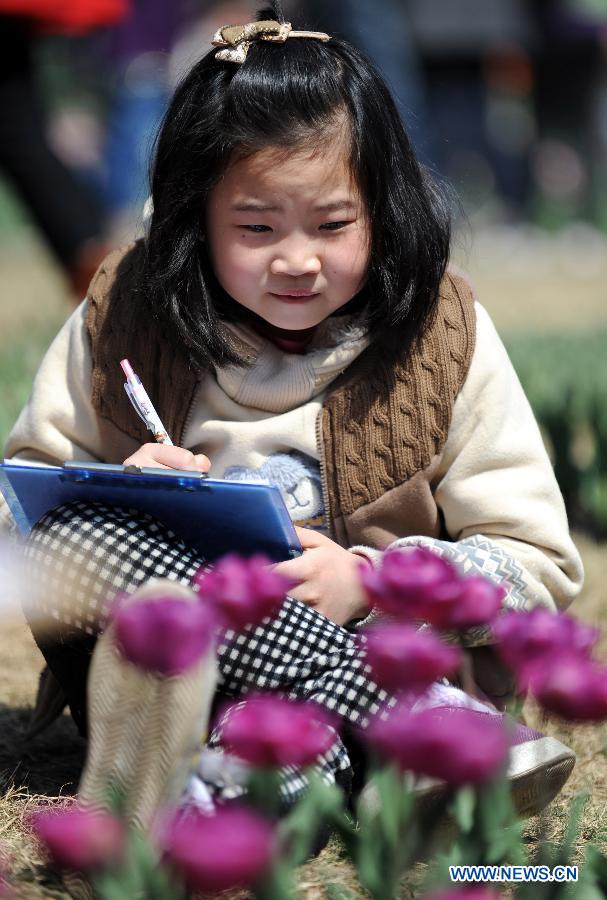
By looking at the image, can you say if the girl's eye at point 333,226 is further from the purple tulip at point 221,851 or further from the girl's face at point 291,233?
the purple tulip at point 221,851

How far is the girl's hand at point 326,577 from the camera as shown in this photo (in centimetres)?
152

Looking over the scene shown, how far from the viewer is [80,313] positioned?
1843 mm

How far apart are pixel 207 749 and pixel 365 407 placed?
0.57 metres

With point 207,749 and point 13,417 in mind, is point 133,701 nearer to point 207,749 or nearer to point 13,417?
point 207,749

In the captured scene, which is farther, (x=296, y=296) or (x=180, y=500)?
(x=296, y=296)

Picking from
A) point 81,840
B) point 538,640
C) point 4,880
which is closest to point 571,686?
point 538,640

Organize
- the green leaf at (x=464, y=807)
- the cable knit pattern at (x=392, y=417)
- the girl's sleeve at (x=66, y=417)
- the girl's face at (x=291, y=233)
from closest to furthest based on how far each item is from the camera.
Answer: the green leaf at (x=464, y=807), the girl's face at (x=291, y=233), the cable knit pattern at (x=392, y=417), the girl's sleeve at (x=66, y=417)

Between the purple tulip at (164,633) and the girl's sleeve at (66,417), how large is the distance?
0.89m

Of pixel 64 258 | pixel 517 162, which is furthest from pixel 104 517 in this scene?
pixel 517 162

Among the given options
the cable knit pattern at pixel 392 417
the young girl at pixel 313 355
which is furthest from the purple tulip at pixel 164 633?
the cable knit pattern at pixel 392 417

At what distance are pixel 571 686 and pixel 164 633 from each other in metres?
0.27

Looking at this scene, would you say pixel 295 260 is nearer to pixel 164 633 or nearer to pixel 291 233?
pixel 291 233

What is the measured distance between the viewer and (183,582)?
4.73 feet

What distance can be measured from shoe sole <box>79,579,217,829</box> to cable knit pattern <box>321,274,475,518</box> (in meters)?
0.61
